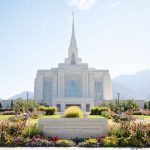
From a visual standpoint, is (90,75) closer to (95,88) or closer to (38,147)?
(95,88)

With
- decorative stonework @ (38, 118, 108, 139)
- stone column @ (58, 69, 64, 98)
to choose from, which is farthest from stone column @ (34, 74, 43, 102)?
decorative stonework @ (38, 118, 108, 139)

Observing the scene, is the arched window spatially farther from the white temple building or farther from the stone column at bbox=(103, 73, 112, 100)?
the stone column at bbox=(103, 73, 112, 100)

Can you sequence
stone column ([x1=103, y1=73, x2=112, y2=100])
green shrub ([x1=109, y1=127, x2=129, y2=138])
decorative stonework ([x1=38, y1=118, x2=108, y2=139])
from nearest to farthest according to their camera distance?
green shrub ([x1=109, y1=127, x2=129, y2=138]), decorative stonework ([x1=38, y1=118, x2=108, y2=139]), stone column ([x1=103, y1=73, x2=112, y2=100])

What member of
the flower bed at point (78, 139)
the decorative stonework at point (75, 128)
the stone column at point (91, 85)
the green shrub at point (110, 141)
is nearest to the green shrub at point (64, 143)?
the flower bed at point (78, 139)

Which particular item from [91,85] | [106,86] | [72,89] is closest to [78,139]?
[91,85]

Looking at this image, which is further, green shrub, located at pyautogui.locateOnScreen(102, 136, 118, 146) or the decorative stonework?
the decorative stonework

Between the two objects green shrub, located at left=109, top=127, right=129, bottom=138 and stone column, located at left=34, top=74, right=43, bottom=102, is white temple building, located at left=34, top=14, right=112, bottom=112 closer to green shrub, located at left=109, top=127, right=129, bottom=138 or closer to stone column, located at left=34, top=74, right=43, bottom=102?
stone column, located at left=34, top=74, right=43, bottom=102

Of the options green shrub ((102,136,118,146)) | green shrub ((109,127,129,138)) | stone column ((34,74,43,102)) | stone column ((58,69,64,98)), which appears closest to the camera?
green shrub ((102,136,118,146))

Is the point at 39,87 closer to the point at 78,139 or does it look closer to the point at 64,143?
the point at 78,139

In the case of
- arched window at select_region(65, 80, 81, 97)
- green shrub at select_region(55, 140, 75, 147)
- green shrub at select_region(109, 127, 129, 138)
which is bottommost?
green shrub at select_region(55, 140, 75, 147)

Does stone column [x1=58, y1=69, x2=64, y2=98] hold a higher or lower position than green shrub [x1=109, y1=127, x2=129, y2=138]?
higher

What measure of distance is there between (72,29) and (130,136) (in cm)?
6899

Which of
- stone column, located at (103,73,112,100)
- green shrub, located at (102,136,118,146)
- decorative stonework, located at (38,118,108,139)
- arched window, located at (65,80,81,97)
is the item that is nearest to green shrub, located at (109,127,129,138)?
decorative stonework, located at (38,118,108,139)

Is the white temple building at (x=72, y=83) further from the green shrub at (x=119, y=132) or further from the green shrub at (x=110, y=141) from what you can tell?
the green shrub at (x=110, y=141)
